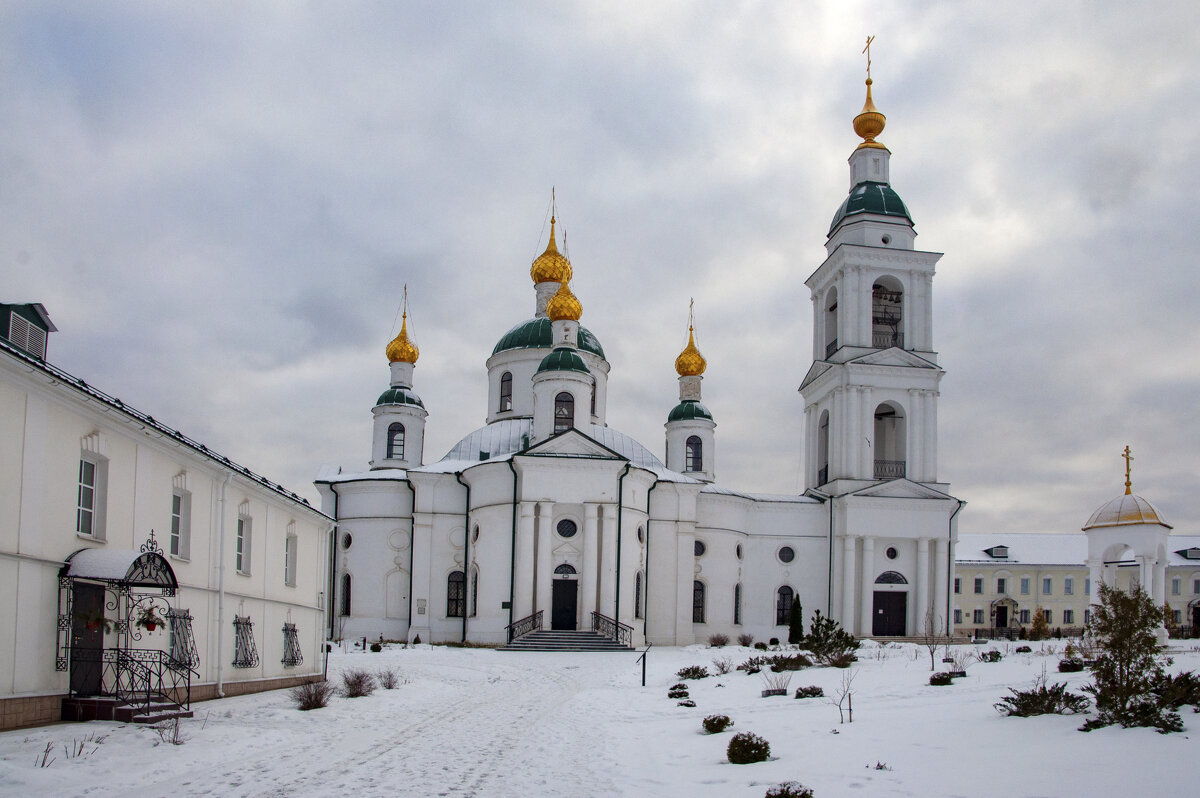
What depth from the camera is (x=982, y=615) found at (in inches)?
2579

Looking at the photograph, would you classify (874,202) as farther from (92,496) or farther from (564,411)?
(92,496)

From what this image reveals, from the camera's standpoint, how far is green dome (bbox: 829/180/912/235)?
43.2 m

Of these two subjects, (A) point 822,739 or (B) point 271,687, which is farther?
(B) point 271,687

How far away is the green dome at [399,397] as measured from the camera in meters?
47.5

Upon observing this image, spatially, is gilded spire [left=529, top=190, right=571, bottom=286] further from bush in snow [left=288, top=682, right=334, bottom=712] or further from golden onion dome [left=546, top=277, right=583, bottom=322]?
bush in snow [left=288, top=682, right=334, bottom=712]

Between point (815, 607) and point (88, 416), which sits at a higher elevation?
point (88, 416)

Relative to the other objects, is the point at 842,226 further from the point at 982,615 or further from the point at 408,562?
the point at 982,615

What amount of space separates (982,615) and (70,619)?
201ft

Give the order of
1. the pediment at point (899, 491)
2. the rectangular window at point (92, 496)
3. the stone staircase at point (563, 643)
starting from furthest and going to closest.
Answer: the pediment at point (899, 491)
the stone staircase at point (563, 643)
the rectangular window at point (92, 496)

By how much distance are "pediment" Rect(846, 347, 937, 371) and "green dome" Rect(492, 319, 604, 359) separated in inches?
448

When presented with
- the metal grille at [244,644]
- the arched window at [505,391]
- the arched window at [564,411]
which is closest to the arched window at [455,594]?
the arched window at [564,411]

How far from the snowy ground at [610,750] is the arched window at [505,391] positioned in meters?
27.3

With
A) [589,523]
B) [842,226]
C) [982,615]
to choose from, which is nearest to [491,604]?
[589,523]

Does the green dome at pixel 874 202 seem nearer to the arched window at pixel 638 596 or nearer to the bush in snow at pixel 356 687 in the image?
the arched window at pixel 638 596
